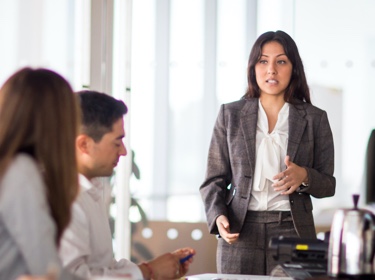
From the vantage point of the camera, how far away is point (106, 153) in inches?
104

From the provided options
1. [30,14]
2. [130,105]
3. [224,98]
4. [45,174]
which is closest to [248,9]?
[224,98]

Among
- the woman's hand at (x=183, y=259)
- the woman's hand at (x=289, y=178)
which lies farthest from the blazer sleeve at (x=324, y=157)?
the woman's hand at (x=183, y=259)

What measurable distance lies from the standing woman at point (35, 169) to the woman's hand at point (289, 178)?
4.66 ft

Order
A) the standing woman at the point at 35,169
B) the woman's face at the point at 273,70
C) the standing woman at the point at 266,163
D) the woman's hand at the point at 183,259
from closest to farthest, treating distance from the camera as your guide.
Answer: the standing woman at the point at 35,169 → the woman's hand at the point at 183,259 → the standing woman at the point at 266,163 → the woman's face at the point at 273,70

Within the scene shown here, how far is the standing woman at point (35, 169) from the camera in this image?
1.78 meters

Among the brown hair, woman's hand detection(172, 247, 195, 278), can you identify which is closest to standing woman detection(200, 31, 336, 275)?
woman's hand detection(172, 247, 195, 278)

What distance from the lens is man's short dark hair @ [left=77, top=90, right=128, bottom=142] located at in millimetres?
2660

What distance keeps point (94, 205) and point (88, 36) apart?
6.42 feet

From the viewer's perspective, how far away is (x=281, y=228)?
3324 millimetres

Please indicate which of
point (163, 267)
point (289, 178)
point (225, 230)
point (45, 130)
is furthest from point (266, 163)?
point (45, 130)

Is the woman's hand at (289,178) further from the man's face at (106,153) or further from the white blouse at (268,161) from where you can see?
the man's face at (106,153)

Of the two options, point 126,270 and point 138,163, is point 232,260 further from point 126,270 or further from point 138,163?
point 138,163

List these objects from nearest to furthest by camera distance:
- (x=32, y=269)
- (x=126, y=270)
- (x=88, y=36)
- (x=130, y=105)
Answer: (x=32, y=269), (x=126, y=270), (x=88, y=36), (x=130, y=105)

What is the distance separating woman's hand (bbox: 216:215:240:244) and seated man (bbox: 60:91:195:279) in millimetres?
522
